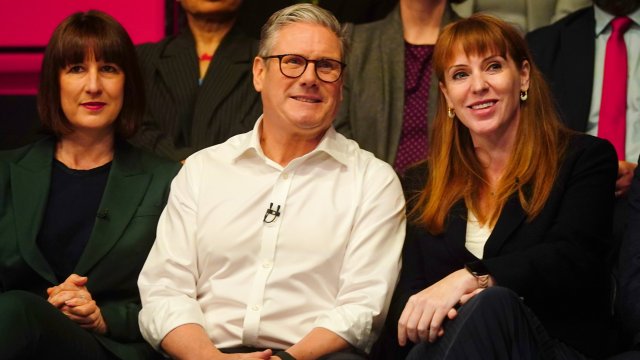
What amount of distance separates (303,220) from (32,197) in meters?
0.66

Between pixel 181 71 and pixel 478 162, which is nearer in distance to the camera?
pixel 478 162

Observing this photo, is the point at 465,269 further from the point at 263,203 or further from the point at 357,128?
the point at 357,128

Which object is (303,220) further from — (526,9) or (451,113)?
(526,9)

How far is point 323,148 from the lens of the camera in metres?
2.25

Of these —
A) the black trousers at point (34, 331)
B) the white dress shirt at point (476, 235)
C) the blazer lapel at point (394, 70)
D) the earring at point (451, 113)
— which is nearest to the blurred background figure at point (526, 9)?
the blazer lapel at point (394, 70)

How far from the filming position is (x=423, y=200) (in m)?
2.32

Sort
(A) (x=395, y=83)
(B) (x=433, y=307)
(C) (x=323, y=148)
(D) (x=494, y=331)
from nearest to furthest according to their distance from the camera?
(D) (x=494, y=331), (B) (x=433, y=307), (C) (x=323, y=148), (A) (x=395, y=83)

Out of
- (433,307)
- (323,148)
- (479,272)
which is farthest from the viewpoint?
(323,148)

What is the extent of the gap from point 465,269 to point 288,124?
1.73ft

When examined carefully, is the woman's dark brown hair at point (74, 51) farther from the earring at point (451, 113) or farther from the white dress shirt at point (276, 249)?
the earring at point (451, 113)

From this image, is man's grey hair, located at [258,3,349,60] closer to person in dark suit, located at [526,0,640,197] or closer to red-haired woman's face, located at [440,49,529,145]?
red-haired woman's face, located at [440,49,529,145]

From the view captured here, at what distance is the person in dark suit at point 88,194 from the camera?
2.26 meters

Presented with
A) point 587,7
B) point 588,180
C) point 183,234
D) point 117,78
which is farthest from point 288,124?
point 587,7

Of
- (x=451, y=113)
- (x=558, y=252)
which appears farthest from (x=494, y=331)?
(x=451, y=113)
